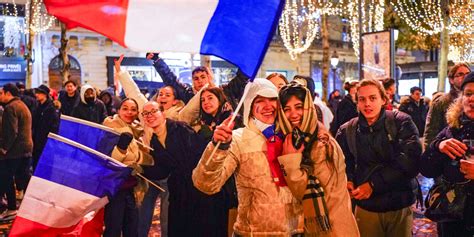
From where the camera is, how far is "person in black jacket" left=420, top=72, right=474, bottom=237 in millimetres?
4160

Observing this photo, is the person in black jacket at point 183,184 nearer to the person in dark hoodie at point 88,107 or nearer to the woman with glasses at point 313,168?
the woman with glasses at point 313,168

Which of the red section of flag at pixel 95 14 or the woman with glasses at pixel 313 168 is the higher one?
the red section of flag at pixel 95 14

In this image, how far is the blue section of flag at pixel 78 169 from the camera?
4633 mm

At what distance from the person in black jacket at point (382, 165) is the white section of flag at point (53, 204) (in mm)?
2349

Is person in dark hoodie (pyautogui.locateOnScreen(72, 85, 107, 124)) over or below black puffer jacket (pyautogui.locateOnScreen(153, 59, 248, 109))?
below

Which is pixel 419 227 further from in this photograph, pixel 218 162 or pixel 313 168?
pixel 218 162

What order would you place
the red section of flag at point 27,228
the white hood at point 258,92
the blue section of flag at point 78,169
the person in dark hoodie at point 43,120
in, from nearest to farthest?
the white hood at point 258,92 → the red section of flag at point 27,228 → the blue section of flag at point 78,169 → the person in dark hoodie at point 43,120

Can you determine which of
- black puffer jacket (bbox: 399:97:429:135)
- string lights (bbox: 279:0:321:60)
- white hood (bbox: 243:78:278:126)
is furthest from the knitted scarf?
string lights (bbox: 279:0:321:60)

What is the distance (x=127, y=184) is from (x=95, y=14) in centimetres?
260

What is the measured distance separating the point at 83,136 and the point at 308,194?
7.87 feet

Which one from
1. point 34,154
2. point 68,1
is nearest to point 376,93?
point 68,1

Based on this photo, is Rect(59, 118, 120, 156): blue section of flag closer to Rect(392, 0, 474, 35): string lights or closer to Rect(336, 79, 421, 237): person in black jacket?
Rect(336, 79, 421, 237): person in black jacket

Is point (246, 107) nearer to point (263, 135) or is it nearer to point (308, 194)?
point (263, 135)

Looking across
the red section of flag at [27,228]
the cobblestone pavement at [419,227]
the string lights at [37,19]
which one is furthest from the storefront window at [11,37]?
the red section of flag at [27,228]
